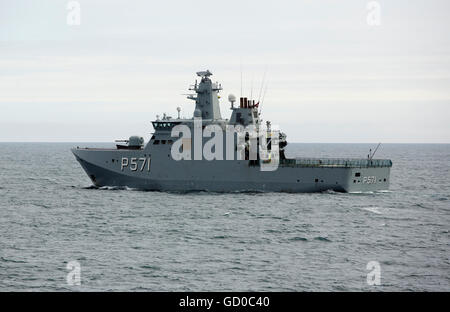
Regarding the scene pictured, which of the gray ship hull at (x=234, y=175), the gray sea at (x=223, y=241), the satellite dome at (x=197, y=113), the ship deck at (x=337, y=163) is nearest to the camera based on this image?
the gray sea at (x=223, y=241)

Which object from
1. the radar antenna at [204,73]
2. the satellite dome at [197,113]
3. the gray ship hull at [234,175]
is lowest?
the gray ship hull at [234,175]

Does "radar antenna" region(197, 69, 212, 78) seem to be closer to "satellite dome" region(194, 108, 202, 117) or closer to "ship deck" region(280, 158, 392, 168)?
"satellite dome" region(194, 108, 202, 117)

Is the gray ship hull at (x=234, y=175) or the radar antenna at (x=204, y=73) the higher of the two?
the radar antenna at (x=204, y=73)

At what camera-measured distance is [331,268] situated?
20188mm

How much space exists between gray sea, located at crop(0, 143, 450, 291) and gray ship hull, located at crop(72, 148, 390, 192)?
869 mm

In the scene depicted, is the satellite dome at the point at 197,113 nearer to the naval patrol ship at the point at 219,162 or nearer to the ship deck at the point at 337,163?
the naval patrol ship at the point at 219,162

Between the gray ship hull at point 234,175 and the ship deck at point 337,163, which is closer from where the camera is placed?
the gray ship hull at point 234,175

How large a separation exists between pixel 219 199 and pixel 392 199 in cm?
1228

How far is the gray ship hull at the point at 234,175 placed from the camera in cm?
3775

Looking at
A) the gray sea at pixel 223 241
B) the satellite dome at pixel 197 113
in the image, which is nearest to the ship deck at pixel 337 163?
the gray sea at pixel 223 241

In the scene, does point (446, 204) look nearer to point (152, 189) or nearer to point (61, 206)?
point (152, 189)

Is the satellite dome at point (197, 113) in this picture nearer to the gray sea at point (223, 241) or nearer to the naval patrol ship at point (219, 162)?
the naval patrol ship at point (219, 162)

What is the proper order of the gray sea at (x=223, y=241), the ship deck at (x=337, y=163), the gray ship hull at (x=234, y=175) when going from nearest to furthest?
the gray sea at (x=223, y=241)
the gray ship hull at (x=234, y=175)
the ship deck at (x=337, y=163)
